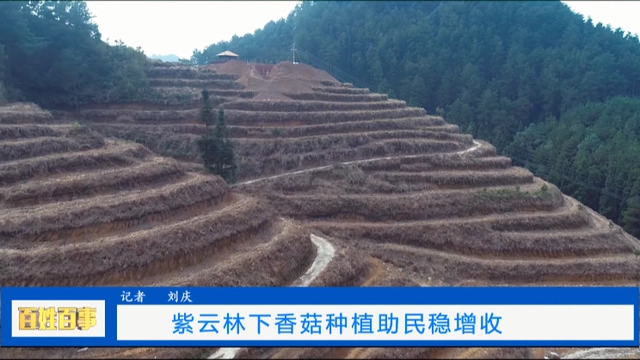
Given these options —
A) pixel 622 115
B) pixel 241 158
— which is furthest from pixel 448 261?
pixel 622 115

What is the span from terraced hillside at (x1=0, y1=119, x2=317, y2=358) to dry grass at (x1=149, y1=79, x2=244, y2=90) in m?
19.4

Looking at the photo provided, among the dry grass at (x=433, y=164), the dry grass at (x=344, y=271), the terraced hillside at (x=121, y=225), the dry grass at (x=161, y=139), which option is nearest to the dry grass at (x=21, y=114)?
the terraced hillside at (x=121, y=225)

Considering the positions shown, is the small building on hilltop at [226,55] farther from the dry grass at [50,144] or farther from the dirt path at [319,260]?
the dirt path at [319,260]

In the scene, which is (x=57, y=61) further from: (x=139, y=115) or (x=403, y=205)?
(x=403, y=205)

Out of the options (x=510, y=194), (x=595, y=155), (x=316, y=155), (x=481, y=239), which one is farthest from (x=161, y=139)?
(x=595, y=155)

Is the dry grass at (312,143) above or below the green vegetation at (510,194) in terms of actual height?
above

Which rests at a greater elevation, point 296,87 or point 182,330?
point 296,87

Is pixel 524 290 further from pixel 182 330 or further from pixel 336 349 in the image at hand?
pixel 182 330

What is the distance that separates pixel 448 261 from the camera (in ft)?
91.7

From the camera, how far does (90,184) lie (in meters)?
23.2

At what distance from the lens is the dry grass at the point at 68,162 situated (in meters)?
23.3

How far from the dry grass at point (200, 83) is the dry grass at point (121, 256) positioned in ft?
91.2

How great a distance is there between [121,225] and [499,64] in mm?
83692

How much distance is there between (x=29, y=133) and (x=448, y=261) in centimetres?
2644
